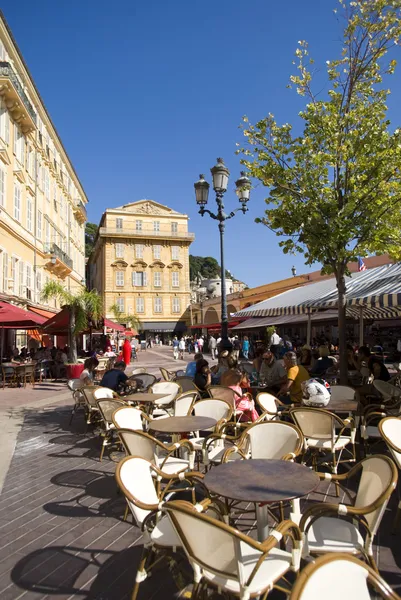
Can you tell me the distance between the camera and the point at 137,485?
2740 millimetres

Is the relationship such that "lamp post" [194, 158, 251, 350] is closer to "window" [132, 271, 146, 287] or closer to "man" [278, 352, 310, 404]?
"man" [278, 352, 310, 404]

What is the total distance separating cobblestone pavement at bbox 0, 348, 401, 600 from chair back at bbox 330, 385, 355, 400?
84.4 inches

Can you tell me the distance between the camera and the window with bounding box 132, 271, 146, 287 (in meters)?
51.0

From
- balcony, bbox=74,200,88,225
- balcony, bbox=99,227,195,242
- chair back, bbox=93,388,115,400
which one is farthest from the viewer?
balcony, bbox=99,227,195,242

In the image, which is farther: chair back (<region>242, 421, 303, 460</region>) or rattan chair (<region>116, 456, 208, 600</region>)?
chair back (<region>242, 421, 303, 460</region>)

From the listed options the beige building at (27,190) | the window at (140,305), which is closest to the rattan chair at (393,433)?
the beige building at (27,190)

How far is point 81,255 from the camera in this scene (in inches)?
1455

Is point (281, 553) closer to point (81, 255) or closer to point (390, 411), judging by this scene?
point (390, 411)

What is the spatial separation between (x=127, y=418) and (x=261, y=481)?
231 cm

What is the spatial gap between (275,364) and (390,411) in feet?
6.78

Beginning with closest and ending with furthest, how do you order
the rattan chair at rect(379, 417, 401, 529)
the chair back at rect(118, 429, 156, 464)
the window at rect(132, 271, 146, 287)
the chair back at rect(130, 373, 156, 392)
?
the chair back at rect(118, 429, 156, 464) → the rattan chair at rect(379, 417, 401, 529) → the chair back at rect(130, 373, 156, 392) → the window at rect(132, 271, 146, 287)

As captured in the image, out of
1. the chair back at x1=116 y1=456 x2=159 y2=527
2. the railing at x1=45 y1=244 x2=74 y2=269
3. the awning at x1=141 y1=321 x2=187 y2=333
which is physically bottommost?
the chair back at x1=116 y1=456 x2=159 y2=527

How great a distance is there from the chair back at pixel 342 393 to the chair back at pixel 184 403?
77.3 inches

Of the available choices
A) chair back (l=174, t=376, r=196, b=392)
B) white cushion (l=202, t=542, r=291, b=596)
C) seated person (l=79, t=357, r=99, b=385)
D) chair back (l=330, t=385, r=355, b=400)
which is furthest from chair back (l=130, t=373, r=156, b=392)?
white cushion (l=202, t=542, r=291, b=596)
